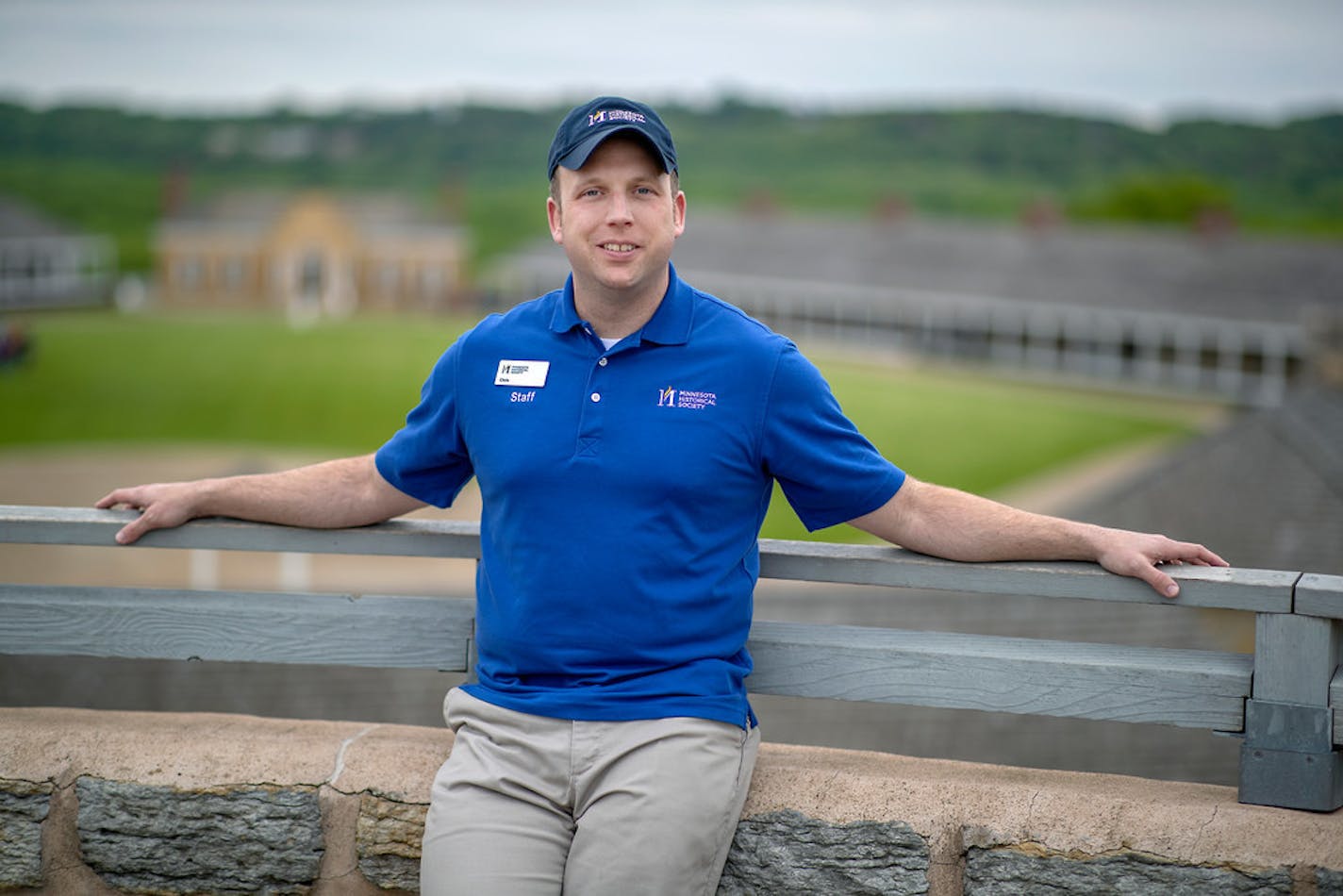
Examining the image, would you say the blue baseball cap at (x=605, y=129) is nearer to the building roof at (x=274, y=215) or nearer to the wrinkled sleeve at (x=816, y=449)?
the wrinkled sleeve at (x=816, y=449)

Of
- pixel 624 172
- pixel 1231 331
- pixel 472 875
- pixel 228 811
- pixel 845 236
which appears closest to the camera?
pixel 472 875

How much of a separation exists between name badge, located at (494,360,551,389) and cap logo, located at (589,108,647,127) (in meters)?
0.47

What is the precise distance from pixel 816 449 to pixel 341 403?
4317cm

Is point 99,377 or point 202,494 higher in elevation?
point 202,494

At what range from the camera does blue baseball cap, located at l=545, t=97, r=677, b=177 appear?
2652 mm

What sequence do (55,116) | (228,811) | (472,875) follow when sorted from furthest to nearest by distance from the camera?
(55,116) → (228,811) → (472,875)

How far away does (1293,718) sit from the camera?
2.60 m

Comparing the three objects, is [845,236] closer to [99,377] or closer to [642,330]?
[99,377]

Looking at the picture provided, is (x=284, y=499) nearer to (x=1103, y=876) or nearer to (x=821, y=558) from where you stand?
(x=821, y=558)

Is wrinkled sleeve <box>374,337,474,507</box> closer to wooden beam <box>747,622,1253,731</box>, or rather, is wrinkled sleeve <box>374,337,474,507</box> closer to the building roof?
wooden beam <box>747,622,1253,731</box>

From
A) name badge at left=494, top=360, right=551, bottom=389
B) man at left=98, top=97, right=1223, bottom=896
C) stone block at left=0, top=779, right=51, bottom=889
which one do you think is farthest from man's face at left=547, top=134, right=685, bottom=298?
stone block at left=0, top=779, right=51, bottom=889

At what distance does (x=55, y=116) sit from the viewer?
157875 millimetres

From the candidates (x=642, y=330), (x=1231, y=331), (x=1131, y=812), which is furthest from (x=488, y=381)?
(x=1231, y=331)

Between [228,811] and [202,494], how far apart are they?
65 cm
